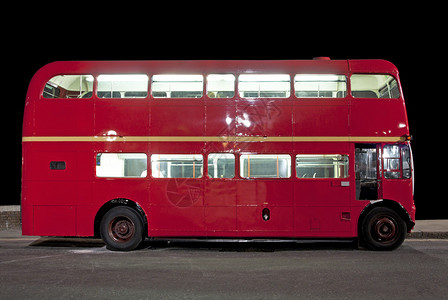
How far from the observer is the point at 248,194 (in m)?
8.45

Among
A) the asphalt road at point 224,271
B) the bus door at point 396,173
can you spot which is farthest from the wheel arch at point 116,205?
the bus door at point 396,173

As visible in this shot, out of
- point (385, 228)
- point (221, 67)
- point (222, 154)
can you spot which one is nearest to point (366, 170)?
point (385, 228)

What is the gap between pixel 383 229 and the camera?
27.5ft

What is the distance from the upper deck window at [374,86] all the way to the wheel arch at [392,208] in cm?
208

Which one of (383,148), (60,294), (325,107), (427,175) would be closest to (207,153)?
(325,107)

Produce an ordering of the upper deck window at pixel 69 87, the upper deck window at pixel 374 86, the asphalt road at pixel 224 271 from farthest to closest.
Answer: the upper deck window at pixel 69 87
the upper deck window at pixel 374 86
the asphalt road at pixel 224 271

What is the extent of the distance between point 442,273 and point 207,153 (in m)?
4.50

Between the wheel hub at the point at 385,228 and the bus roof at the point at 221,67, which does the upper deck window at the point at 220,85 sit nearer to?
the bus roof at the point at 221,67

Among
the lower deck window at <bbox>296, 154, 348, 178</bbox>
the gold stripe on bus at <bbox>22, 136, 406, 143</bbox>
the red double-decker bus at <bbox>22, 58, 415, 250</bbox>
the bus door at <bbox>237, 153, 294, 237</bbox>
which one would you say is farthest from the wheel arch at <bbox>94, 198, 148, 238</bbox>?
the lower deck window at <bbox>296, 154, 348, 178</bbox>

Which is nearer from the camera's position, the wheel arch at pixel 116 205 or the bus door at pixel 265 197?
the bus door at pixel 265 197

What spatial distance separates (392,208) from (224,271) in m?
3.87

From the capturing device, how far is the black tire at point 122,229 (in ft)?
27.9

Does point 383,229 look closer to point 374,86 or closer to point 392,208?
point 392,208

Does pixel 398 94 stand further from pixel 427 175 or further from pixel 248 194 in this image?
pixel 427 175
